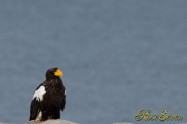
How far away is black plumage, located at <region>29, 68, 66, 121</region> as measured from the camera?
15.3 m

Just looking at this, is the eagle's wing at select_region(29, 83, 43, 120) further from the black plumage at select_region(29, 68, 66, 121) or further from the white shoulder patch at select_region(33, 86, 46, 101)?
the white shoulder patch at select_region(33, 86, 46, 101)

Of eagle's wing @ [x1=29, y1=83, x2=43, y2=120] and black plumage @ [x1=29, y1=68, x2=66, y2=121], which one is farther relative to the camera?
eagle's wing @ [x1=29, y1=83, x2=43, y2=120]

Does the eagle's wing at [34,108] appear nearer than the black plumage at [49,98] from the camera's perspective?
No

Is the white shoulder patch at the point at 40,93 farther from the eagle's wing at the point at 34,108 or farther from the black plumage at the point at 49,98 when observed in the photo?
the eagle's wing at the point at 34,108

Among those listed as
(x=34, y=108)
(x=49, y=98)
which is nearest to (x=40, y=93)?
(x=49, y=98)

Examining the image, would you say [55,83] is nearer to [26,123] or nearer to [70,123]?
[26,123]

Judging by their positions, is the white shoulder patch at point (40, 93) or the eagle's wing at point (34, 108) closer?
the white shoulder patch at point (40, 93)

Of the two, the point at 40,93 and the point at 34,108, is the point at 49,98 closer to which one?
the point at 40,93

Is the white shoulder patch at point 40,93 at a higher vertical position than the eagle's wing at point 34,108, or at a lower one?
higher

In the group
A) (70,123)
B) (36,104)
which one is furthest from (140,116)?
(36,104)

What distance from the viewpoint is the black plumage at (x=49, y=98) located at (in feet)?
50.1

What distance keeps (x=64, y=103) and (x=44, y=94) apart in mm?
969

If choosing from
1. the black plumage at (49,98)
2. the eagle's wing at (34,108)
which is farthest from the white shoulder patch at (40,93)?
the eagle's wing at (34,108)

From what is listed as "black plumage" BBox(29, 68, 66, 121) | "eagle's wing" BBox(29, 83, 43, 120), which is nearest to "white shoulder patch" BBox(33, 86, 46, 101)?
"black plumage" BBox(29, 68, 66, 121)
